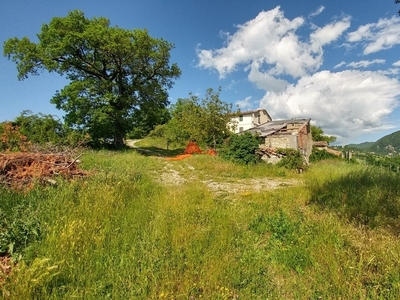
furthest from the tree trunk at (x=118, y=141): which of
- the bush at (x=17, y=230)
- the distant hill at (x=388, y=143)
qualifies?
the distant hill at (x=388, y=143)

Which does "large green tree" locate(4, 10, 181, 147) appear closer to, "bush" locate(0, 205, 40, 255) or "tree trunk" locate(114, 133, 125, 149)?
"tree trunk" locate(114, 133, 125, 149)

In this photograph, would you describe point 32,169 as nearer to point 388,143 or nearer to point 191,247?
point 191,247

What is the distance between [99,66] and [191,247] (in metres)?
20.3

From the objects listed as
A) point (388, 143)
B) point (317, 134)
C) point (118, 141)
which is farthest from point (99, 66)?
point (388, 143)

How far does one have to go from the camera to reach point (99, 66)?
63.0ft

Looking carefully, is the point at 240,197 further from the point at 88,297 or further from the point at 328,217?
the point at 88,297

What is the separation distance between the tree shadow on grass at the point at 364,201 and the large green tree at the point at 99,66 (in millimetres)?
15887

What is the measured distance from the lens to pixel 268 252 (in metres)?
3.35

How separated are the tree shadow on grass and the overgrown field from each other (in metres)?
0.04

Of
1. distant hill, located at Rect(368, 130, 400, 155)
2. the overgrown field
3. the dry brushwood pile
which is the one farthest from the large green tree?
distant hill, located at Rect(368, 130, 400, 155)

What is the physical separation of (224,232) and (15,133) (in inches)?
558

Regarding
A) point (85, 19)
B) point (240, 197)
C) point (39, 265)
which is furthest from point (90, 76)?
point (39, 265)

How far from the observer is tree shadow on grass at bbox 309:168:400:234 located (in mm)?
4039

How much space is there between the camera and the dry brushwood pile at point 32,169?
16.1 ft
